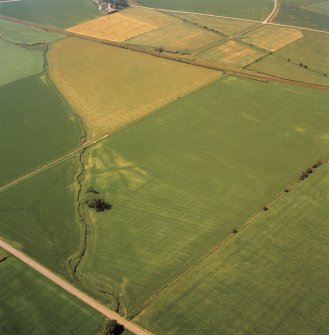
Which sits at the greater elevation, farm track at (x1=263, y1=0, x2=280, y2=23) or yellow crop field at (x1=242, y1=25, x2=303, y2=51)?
farm track at (x1=263, y1=0, x2=280, y2=23)

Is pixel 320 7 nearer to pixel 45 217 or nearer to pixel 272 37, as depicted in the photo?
pixel 272 37

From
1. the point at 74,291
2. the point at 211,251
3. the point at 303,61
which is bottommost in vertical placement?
the point at 74,291

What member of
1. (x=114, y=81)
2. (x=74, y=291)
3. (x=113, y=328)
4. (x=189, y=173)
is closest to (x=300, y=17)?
(x=114, y=81)

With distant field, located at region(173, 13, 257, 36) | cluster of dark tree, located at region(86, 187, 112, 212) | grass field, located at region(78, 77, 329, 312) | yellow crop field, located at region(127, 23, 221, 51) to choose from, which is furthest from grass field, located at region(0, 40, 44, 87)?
cluster of dark tree, located at region(86, 187, 112, 212)

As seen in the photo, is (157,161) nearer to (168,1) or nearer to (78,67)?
(78,67)

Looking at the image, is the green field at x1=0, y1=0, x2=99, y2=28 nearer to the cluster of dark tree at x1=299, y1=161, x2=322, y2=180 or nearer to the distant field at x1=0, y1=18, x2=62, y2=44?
the distant field at x1=0, y1=18, x2=62, y2=44

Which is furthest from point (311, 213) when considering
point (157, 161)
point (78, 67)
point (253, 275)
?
point (78, 67)
